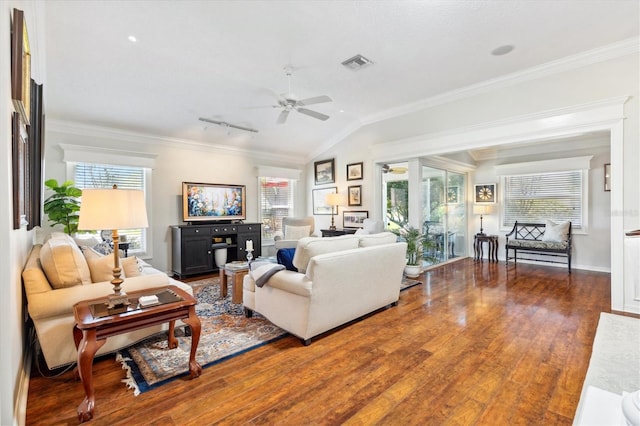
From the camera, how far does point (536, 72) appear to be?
405 centimetres

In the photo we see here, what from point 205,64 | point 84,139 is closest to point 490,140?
point 205,64

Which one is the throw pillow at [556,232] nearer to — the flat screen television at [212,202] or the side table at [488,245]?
the side table at [488,245]

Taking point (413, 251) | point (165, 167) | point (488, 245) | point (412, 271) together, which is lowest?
point (412, 271)

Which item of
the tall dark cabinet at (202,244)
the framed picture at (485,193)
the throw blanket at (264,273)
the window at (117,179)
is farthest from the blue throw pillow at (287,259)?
the framed picture at (485,193)

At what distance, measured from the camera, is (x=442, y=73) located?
13.8 feet

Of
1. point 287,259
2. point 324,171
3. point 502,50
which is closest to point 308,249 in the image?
point 287,259

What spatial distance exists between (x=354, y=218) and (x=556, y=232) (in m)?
3.99

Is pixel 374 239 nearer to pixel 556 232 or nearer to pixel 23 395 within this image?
pixel 23 395

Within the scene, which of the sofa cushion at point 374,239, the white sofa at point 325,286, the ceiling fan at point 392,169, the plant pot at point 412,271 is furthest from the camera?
the ceiling fan at point 392,169

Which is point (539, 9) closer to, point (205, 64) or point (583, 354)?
point (583, 354)

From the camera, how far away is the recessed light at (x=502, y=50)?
11.6 ft

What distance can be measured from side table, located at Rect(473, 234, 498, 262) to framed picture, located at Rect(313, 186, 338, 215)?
11.2 feet

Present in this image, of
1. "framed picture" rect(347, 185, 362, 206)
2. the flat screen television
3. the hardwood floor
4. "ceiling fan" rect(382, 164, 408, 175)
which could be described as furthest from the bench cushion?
the flat screen television

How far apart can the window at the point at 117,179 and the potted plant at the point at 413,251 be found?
4.75m
